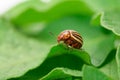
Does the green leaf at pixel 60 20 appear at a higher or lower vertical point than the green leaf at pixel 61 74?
higher

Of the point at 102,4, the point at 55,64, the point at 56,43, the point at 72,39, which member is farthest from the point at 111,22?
the point at 102,4

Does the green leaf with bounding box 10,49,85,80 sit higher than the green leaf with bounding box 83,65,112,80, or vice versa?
the green leaf with bounding box 10,49,85,80

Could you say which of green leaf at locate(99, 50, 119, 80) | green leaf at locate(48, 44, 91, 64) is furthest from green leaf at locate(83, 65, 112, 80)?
green leaf at locate(48, 44, 91, 64)

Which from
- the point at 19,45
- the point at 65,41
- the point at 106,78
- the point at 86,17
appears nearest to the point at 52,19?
the point at 86,17

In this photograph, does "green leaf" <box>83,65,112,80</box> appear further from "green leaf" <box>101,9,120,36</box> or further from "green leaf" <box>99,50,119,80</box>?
"green leaf" <box>101,9,120,36</box>

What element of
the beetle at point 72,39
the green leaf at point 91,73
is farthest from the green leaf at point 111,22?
the green leaf at point 91,73

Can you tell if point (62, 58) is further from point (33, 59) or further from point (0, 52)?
point (0, 52)

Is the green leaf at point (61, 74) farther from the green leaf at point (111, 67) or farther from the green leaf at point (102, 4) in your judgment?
the green leaf at point (102, 4)
